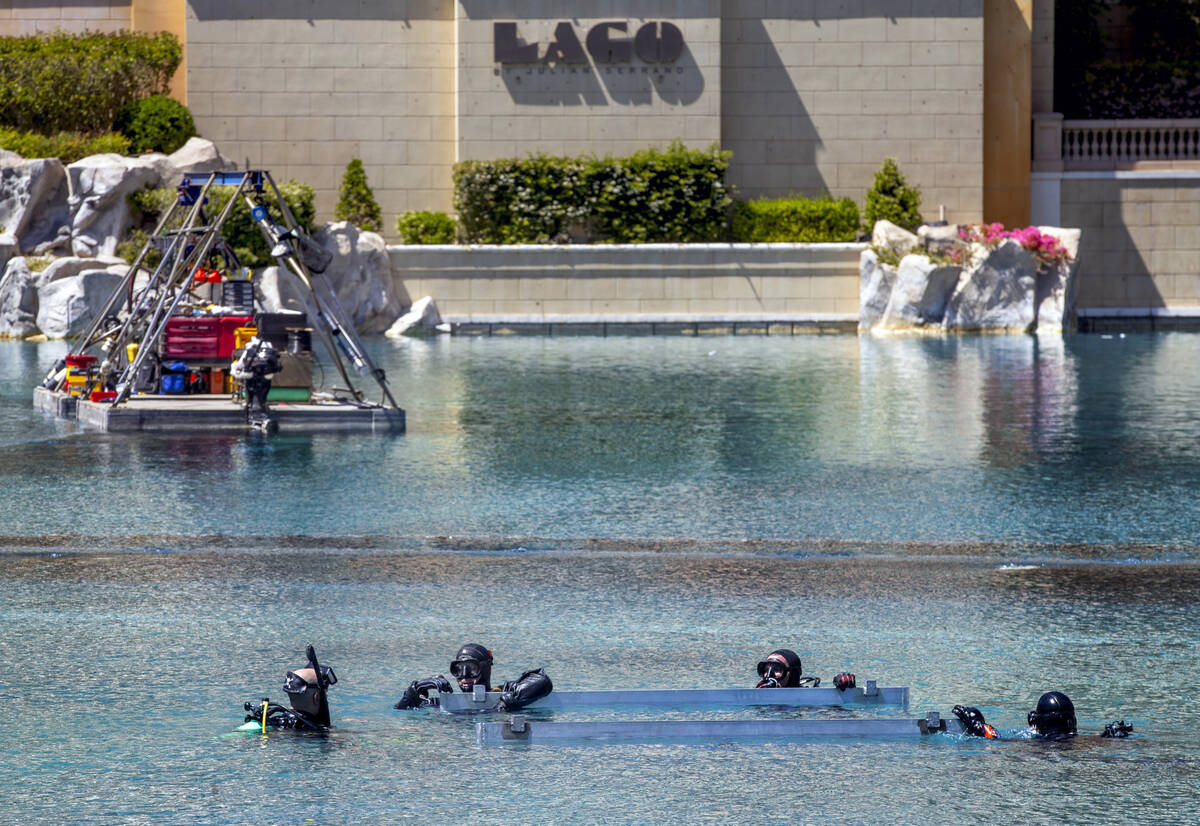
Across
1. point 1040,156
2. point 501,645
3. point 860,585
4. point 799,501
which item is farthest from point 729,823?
point 1040,156

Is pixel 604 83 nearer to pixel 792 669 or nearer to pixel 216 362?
pixel 216 362

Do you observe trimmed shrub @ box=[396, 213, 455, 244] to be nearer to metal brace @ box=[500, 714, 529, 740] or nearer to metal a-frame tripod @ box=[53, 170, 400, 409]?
metal a-frame tripod @ box=[53, 170, 400, 409]

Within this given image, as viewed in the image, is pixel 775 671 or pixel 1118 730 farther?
pixel 775 671

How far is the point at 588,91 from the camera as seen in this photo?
3419 centimetres

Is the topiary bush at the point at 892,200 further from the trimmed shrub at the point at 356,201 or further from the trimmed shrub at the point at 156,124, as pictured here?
the trimmed shrub at the point at 156,124

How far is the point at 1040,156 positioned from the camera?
117 ft

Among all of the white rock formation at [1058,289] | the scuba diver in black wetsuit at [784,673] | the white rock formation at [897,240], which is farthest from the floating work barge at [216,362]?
the white rock formation at [1058,289]

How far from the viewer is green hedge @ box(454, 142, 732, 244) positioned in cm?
3344

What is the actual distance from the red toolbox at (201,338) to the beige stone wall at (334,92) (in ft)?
49.2

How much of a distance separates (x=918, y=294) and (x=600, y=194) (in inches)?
273

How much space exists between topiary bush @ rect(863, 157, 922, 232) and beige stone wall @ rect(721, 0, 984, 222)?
3.49 feet

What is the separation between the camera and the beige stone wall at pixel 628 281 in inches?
1318

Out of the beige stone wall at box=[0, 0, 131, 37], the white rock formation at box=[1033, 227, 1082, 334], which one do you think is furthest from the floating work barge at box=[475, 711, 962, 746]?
the beige stone wall at box=[0, 0, 131, 37]

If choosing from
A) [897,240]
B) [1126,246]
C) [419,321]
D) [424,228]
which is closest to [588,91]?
[424,228]
